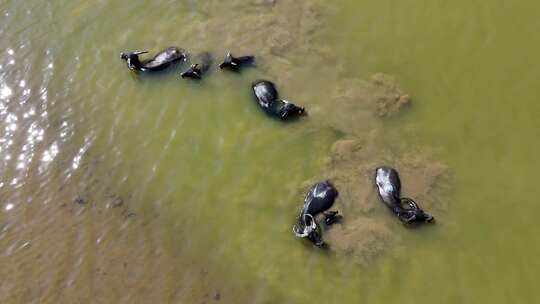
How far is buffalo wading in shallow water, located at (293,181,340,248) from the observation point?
891 centimetres

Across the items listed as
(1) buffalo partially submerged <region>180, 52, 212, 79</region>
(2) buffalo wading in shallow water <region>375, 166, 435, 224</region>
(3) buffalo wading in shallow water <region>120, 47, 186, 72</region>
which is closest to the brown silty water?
(2) buffalo wading in shallow water <region>375, 166, 435, 224</region>

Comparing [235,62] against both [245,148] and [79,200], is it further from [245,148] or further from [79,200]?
[79,200]

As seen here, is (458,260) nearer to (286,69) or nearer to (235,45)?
(286,69)

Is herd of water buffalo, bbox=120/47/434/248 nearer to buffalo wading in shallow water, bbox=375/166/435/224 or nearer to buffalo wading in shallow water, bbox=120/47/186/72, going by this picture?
buffalo wading in shallow water, bbox=375/166/435/224

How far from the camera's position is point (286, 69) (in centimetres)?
1130

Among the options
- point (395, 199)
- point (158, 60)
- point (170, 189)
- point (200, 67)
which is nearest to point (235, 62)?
point (200, 67)

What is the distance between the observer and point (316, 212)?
361 inches

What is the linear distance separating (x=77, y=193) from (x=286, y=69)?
480 centimetres

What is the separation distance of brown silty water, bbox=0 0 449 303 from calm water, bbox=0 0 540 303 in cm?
3

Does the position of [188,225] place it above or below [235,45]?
below

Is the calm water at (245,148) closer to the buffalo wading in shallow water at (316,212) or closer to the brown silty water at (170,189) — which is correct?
the brown silty water at (170,189)

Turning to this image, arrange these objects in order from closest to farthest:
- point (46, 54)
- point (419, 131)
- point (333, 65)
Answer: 1. point (419, 131)
2. point (333, 65)
3. point (46, 54)

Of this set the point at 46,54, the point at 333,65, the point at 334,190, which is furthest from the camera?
the point at 46,54

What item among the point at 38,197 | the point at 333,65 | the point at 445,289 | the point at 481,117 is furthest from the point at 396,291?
the point at 38,197
